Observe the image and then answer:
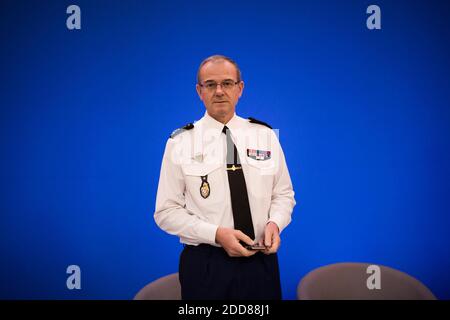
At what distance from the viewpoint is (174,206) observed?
4.12 feet

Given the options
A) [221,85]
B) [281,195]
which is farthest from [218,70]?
[281,195]

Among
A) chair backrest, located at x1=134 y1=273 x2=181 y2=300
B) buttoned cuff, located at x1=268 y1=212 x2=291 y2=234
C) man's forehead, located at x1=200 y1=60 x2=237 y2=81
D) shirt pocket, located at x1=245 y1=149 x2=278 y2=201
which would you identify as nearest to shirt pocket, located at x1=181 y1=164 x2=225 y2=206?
shirt pocket, located at x1=245 y1=149 x2=278 y2=201

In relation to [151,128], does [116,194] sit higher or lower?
lower

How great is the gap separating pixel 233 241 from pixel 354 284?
3.11ft

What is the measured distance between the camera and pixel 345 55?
77.6 inches

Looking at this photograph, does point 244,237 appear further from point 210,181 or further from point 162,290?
point 162,290

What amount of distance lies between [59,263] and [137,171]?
2.85 ft

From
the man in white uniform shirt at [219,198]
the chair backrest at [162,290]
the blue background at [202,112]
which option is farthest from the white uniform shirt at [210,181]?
the blue background at [202,112]

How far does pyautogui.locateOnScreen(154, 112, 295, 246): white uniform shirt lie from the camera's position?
1.24 meters

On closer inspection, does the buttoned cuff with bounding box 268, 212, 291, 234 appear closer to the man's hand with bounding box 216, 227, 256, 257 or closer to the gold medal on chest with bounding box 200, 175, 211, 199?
the man's hand with bounding box 216, 227, 256, 257

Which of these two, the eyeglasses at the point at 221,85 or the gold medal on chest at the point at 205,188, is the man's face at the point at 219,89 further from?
the gold medal on chest at the point at 205,188
